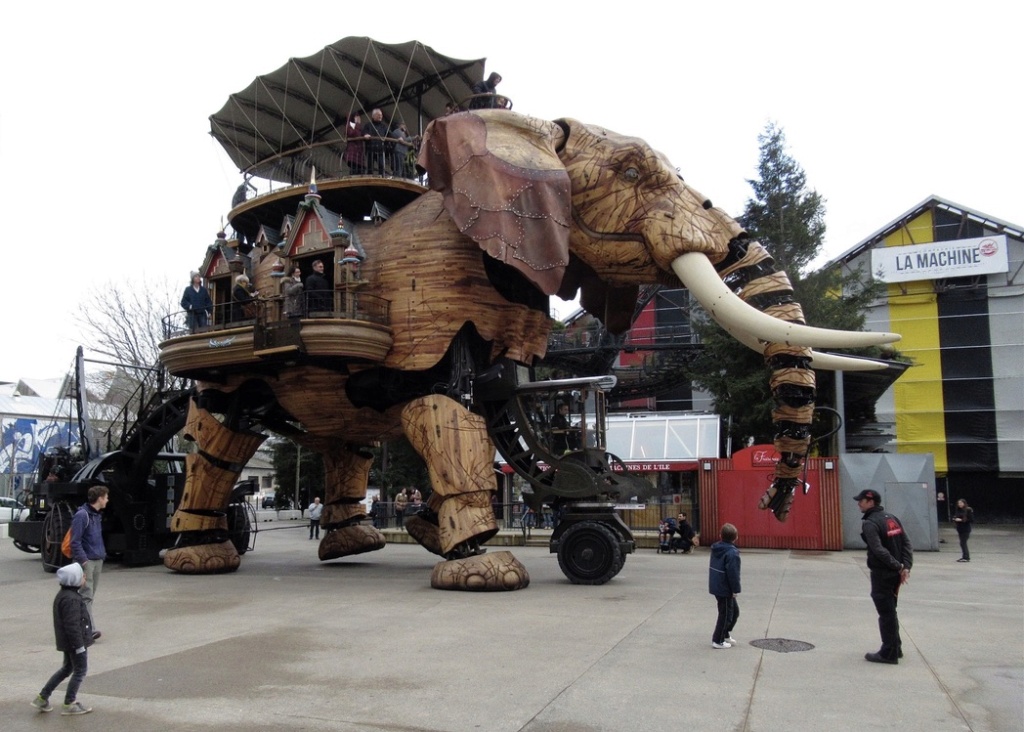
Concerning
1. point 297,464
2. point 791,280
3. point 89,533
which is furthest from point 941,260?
point 89,533

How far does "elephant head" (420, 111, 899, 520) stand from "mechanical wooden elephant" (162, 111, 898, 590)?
0.7 inches

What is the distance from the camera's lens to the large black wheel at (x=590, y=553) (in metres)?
11.0

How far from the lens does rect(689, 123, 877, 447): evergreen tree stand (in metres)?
23.8

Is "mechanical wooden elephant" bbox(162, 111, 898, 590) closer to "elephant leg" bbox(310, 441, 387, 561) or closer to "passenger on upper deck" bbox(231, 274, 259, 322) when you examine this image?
"passenger on upper deck" bbox(231, 274, 259, 322)

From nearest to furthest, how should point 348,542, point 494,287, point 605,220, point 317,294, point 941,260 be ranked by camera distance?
1. point 605,220
2. point 494,287
3. point 317,294
4. point 348,542
5. point 941,260

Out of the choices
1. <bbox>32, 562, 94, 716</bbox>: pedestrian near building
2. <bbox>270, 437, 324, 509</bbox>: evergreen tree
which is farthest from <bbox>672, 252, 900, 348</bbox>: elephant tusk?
<bbox>270, 437, 324, 509</bbox>: evergreen tree

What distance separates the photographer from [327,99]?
14641 mm

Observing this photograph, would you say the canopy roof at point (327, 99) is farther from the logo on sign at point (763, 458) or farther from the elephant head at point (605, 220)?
the logo on sign at point (763, 458)

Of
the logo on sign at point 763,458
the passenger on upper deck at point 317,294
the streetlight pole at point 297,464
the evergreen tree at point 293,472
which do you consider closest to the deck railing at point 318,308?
the passenger on upper deck at point 317,294

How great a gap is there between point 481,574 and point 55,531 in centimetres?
710

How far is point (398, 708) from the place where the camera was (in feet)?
17.3

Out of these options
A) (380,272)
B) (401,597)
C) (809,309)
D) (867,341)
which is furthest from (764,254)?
(809,309)

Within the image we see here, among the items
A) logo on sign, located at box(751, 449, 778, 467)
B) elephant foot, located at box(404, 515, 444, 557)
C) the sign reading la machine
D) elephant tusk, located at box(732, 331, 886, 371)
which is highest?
the sign reading la machine

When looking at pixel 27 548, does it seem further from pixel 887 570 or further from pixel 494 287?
pixel 887 570
